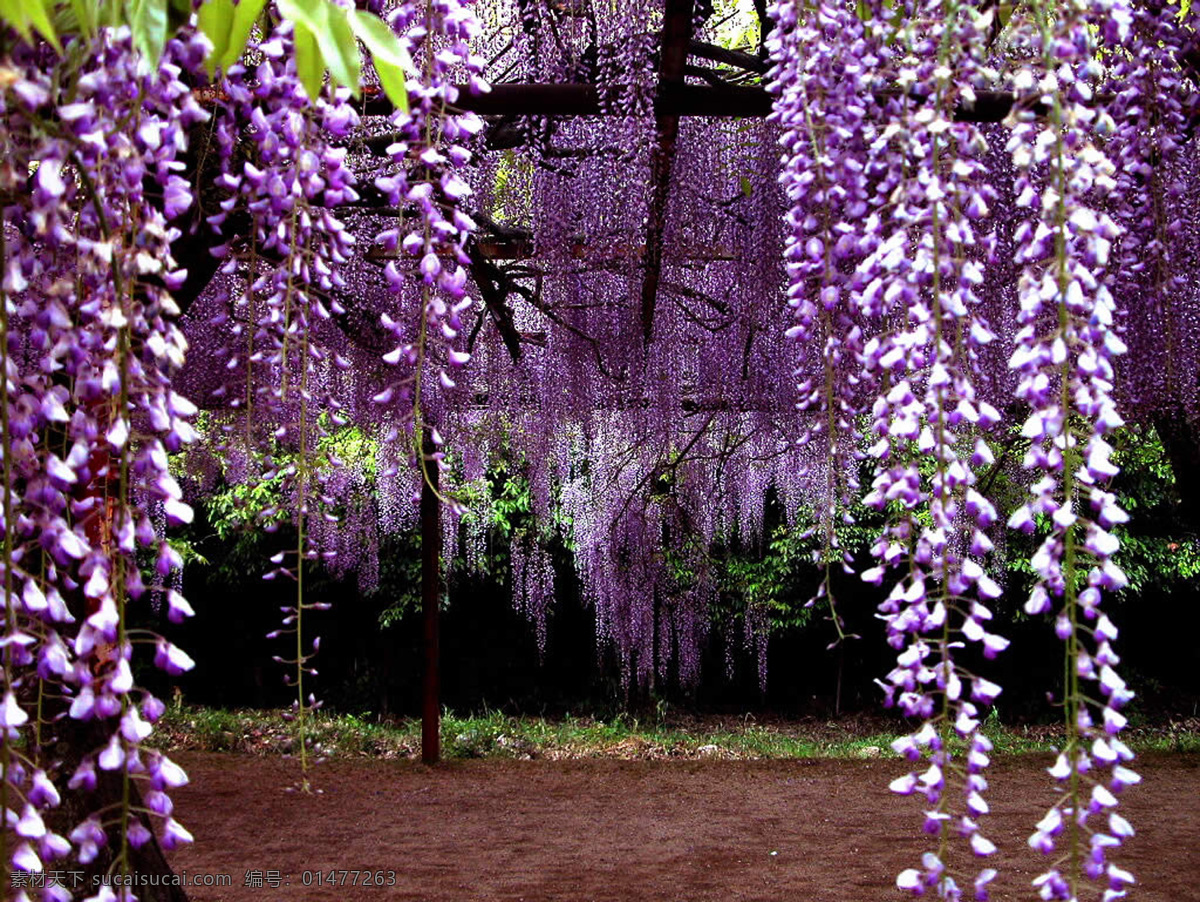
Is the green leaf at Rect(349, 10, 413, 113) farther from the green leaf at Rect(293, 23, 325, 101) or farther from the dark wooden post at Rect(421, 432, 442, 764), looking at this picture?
the dark wooden post at Rect(421, 432, 442, 764)

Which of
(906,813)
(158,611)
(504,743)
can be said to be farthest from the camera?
(158,611)

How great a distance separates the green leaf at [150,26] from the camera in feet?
3.55

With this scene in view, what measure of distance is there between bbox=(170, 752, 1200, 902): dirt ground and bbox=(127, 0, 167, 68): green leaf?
3.36m

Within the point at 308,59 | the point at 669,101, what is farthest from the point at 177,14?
the point at 669,101

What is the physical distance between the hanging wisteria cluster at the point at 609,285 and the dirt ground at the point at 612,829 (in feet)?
1.40

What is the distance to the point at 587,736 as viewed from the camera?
26.0ft

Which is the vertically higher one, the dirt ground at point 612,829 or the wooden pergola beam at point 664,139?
the wooden pergola beam at point 664,139

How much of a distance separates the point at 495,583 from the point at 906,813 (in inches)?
180

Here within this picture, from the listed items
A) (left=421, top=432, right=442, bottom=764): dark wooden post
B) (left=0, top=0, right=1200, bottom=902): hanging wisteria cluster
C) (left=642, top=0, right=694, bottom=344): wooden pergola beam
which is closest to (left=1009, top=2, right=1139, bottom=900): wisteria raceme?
(left=0, top=0, right=1200, bottom=902): hanging wisteria cluster

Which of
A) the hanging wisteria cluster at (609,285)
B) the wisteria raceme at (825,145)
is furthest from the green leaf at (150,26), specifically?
the wisteria raceme at (825,145)

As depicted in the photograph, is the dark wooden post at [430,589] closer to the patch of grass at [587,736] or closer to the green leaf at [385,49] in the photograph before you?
the patch of grass at [587,736]

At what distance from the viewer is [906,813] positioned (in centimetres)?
528

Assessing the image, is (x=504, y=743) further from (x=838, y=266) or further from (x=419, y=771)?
(x=838, y=266)

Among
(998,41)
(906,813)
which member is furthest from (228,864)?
(998,41)
